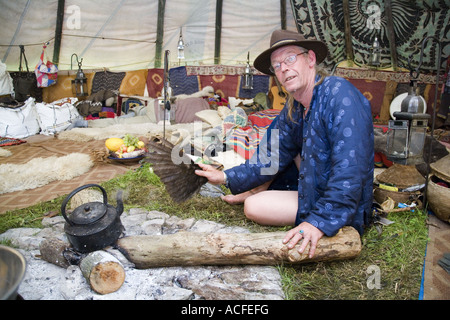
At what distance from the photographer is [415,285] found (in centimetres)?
169

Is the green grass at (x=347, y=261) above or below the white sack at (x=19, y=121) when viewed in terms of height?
below

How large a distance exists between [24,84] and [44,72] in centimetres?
49

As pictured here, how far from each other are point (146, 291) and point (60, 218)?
1277 millimetres

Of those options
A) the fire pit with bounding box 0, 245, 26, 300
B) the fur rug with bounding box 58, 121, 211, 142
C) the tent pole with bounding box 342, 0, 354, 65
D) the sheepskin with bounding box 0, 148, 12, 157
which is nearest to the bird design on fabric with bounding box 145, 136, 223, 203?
the fire pit with bounding box 0, 245, 26, 300

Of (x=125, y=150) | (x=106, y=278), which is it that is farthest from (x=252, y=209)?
(x=125, y=150)

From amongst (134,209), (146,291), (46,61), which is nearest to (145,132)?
(134,209)

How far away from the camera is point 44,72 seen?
6957 mm

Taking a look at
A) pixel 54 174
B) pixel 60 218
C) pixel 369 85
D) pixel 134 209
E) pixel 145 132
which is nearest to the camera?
pixel 60 218

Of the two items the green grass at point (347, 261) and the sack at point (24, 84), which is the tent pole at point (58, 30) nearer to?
the sack at point (24, 84)

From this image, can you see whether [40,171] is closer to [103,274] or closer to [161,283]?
[103,274]

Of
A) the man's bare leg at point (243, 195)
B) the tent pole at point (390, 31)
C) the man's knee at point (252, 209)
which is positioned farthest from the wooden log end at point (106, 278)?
the tent pole at point (390, 31)

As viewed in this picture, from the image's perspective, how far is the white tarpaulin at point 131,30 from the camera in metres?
7.25

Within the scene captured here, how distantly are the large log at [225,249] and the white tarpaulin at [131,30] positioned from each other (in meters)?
6.70
